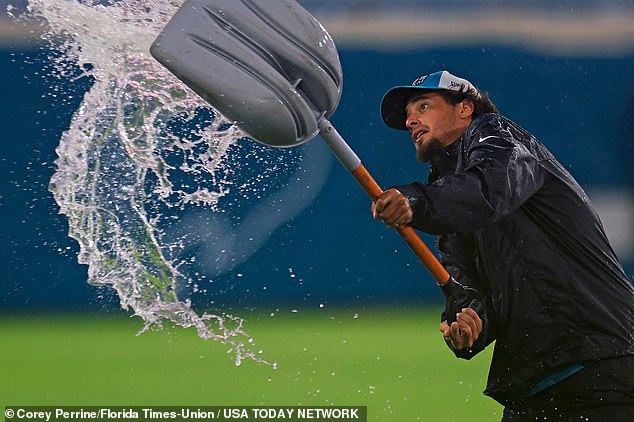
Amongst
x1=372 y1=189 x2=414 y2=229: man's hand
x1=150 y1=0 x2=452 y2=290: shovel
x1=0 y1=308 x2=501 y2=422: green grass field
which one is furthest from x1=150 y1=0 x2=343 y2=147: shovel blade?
x1=0 y1=308 x2=501 y2=422: green grass field

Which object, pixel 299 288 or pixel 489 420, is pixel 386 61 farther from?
pixel 489 420

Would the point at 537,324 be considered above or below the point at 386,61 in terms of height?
below

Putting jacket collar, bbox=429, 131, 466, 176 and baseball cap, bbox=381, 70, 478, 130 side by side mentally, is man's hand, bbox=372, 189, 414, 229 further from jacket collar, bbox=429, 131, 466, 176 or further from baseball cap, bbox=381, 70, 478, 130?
baseball cap, bbox=381, 70, 478, 130

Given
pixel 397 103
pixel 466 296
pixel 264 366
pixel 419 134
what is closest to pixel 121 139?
pixel 397 103

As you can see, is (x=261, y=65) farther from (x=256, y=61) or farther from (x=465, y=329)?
(x=465, y=329)

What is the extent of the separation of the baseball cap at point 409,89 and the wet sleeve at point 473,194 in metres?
0.45

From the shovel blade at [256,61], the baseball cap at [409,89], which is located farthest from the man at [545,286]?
the shovel blade at [256,61]

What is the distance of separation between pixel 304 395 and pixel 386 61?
2507 millimetres

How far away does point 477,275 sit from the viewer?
2586mm

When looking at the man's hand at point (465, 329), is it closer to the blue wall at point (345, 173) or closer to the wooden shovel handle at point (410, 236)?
the wooden shovel handle at point (410, 236)

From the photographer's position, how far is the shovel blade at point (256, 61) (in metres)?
2.23

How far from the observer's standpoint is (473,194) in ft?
6.84

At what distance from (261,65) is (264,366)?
3.54 m

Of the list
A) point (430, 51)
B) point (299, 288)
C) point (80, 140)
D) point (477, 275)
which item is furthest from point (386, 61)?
point (477, 275)
